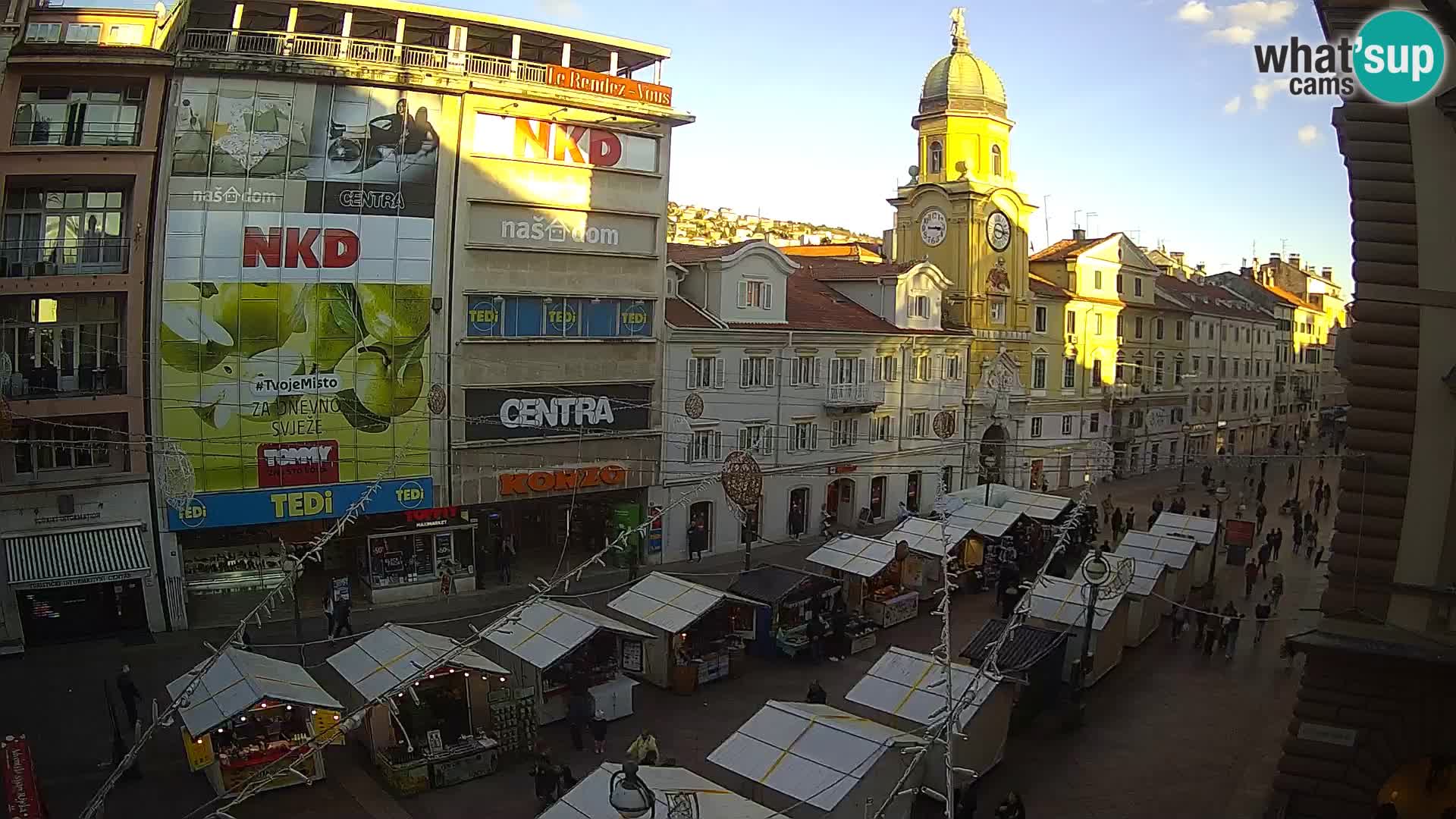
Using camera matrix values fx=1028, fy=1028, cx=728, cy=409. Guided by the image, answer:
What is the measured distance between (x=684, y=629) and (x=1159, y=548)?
15058 millimetres

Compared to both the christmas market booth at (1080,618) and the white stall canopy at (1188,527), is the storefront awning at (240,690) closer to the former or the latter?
the christmas market booth at (1080,618)

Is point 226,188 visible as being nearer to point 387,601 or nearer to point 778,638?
point 387,601

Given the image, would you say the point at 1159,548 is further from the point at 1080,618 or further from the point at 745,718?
the point at 745,718

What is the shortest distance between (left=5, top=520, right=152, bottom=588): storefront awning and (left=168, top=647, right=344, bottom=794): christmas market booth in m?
8.63

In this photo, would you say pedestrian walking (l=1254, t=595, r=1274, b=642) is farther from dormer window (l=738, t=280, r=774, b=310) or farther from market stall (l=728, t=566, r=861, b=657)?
dormer window (l=738, t=280, r=774, b=310)

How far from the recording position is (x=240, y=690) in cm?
1719

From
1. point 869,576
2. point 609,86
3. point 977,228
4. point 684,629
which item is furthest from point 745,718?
point 977,228

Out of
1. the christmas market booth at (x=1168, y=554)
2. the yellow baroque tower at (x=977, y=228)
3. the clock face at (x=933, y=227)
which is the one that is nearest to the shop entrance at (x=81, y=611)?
the christmas market booth at (x=1168, y=554)

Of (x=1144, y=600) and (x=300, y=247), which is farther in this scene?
(x=300, y=247)

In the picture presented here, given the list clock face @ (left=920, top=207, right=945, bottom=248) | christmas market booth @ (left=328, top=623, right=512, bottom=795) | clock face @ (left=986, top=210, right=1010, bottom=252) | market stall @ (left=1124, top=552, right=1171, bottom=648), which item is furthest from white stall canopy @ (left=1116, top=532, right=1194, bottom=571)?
clock face @ (left=920, top=207, right=945, bottom=248)

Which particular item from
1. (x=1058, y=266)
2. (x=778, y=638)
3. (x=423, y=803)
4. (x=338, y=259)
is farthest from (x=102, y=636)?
(x=1058, y=266)

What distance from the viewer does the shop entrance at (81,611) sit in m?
25.6

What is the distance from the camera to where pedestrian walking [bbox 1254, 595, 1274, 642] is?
1086 inches

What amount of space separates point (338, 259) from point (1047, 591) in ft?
68.7
